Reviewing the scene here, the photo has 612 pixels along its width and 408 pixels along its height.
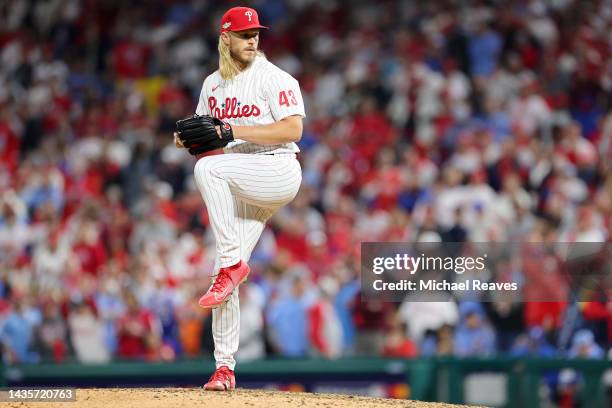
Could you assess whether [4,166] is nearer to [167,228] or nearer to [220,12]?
[167,228]

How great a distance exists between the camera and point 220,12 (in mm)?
17328

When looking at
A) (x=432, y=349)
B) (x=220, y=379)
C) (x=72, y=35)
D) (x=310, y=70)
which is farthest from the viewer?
(x=72, y=35)

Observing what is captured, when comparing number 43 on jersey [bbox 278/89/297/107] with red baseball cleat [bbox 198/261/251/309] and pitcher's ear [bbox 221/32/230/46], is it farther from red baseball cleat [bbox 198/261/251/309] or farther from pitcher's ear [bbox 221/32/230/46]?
red baseball cleat [bbox 198/261/251/309]

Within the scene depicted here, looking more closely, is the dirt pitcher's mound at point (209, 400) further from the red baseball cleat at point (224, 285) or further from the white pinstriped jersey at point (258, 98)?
the white pinstriped jersey at point (258, 98)

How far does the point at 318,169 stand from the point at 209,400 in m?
7.62

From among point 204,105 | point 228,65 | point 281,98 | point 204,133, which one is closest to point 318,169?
point 204,105

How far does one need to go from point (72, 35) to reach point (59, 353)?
23.2 feet

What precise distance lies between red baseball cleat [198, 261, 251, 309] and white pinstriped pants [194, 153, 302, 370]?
4 cm

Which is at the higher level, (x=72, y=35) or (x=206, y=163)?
(x=72, y=35)

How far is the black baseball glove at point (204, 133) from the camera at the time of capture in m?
6.27

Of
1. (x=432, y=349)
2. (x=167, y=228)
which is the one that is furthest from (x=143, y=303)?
(x=432, y=349)

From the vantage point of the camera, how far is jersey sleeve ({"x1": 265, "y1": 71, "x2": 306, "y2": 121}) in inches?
252

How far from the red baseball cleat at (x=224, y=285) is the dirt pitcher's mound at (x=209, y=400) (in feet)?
1.57

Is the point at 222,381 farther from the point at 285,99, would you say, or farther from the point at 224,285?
the point at 285,99
